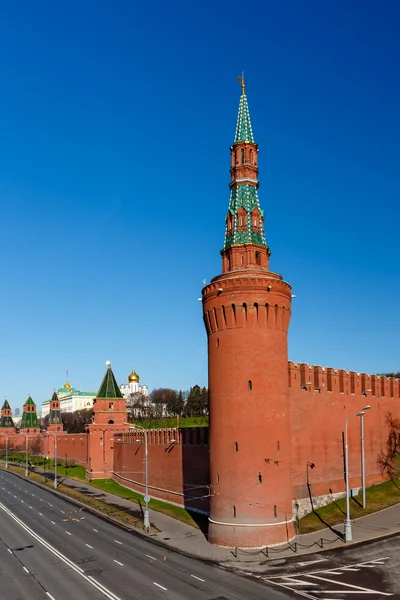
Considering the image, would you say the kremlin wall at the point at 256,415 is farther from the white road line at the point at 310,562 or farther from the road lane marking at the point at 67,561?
the road lane marking at the point at 67,561

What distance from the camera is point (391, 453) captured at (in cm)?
6103

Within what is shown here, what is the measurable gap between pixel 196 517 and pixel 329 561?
18403 millimetres

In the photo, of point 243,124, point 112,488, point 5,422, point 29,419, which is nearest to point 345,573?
point 243,124

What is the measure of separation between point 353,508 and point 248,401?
49.8 ft

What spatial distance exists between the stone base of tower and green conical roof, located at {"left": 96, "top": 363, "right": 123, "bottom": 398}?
5043 centimetres

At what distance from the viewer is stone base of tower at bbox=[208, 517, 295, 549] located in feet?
132

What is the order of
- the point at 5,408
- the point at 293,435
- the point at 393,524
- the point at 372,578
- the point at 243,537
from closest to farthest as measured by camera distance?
the point at 372,578 < the point at 243,537 < the point at 393,524 < the point at 293,435 < the point at 5,408

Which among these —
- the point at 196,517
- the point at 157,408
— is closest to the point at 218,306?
the point at 196,517

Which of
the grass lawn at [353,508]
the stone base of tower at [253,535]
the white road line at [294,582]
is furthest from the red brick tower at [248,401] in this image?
A: the white road line at [294,582]

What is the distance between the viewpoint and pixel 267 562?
1439 inches

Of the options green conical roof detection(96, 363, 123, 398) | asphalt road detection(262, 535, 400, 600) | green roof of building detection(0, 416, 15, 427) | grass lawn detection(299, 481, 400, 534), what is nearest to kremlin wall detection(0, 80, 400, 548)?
grass lawn detection(299, 481, 400, 534)

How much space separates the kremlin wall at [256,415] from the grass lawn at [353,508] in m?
0.94

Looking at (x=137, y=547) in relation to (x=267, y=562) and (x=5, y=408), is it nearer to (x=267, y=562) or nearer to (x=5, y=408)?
(x=267, y=562)

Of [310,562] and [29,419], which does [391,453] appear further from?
[29,419]
